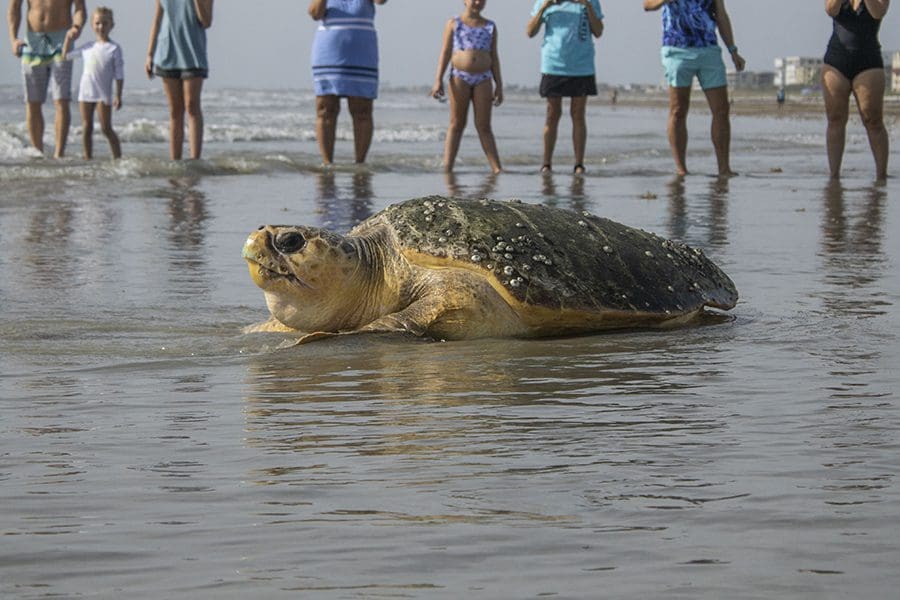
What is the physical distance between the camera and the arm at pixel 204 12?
12.4 m

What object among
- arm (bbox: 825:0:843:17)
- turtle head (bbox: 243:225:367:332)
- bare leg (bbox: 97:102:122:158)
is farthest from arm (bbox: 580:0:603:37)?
turtle head (bbox: 243:225:367:332)

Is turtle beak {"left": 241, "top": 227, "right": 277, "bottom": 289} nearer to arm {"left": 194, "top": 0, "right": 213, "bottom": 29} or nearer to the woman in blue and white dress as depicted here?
the woman in blue and white dress

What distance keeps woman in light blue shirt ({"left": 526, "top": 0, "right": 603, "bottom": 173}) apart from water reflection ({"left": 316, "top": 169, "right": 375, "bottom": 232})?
1.80 metres

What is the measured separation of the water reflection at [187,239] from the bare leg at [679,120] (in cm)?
398

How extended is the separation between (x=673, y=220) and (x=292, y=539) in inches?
250

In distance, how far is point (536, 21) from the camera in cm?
1245

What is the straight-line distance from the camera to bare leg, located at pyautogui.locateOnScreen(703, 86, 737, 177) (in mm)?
11930

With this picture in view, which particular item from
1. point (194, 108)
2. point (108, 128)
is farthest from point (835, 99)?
point (108, 128)

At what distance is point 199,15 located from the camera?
12.4 meters

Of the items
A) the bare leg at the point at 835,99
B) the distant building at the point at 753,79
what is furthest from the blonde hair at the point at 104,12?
the distant building at the point at 753,79

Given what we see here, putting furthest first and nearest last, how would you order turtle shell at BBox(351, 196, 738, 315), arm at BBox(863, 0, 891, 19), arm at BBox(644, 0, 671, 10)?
1. arm at BBox(644, 0, 671, 10)
2. arm at BBox(863, 0, 891, 19)
3. turtle shell at BBox(351, 196, 738, 315)

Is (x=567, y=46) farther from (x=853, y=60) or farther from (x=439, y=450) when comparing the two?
(x=439, y=450)

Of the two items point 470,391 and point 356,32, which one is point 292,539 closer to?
point 470,391

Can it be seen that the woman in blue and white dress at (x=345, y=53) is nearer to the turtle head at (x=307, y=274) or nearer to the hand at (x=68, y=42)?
the hand at (x=68, y=42)
